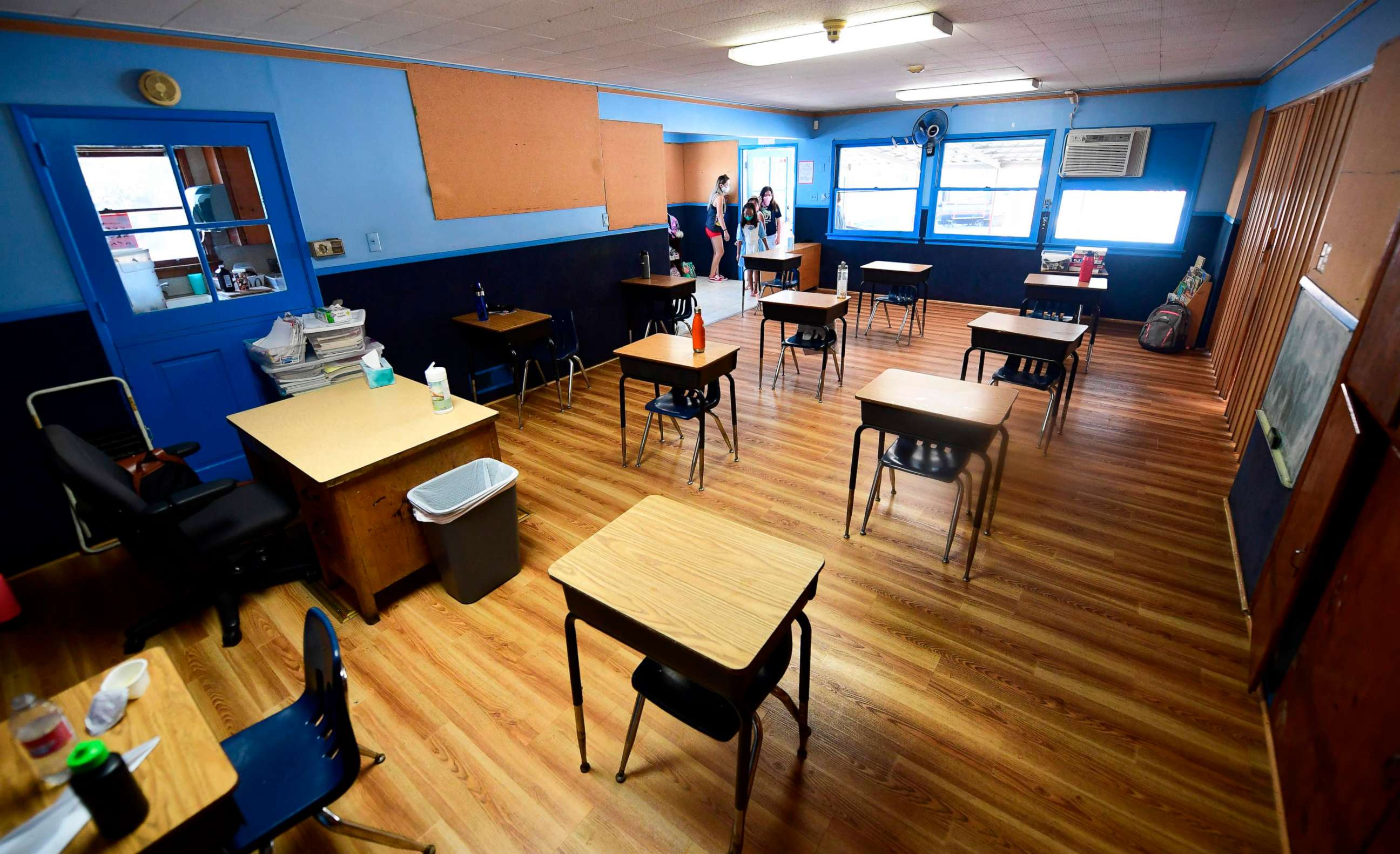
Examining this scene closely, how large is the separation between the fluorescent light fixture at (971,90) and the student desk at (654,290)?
3403 millimetres

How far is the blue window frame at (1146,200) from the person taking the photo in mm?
6723

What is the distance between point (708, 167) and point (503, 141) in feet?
21.0

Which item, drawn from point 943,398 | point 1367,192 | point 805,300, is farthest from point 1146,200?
point 943,398

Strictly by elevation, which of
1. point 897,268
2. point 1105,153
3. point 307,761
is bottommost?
point 307,761

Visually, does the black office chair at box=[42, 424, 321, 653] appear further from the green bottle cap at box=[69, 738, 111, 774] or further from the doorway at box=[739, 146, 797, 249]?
the doorway at box=[739, 146, 797, 249]

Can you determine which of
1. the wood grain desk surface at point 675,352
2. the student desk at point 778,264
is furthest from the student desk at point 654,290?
the wood grain desk surface at point 675,352

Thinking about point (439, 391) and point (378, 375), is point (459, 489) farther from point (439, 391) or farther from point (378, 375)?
point (378, 375)

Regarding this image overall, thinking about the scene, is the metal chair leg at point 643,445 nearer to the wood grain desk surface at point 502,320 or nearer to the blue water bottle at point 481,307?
the wood grain desk surface at point 502,320

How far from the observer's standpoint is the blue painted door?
311 centimetres

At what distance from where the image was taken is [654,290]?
6047mm

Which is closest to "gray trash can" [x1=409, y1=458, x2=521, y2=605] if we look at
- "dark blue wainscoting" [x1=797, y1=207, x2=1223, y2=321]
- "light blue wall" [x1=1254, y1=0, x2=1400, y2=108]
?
"light blue wall" [x1=1254, y1=0, x2=1400, y2=108]

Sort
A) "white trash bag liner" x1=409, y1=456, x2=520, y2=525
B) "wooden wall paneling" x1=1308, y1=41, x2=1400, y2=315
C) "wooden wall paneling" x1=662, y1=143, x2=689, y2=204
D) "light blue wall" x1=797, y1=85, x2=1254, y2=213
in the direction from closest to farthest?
"wooden wall paneling" x1=1308, y1=41, x2=1400, y2=315 → "white trash bag liner" x1=409, y1=456, x2=520, y2=525 → "light blue wall" x1=797, y1=85, x2=1254, y2=213 → "wooden wall paneling" x1=662, y1=143, x2=689, y2=204

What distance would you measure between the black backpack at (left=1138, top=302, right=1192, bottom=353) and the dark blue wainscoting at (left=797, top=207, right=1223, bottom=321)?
89cm

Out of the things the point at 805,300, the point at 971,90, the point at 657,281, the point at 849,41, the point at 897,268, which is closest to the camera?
the point at 849,41
